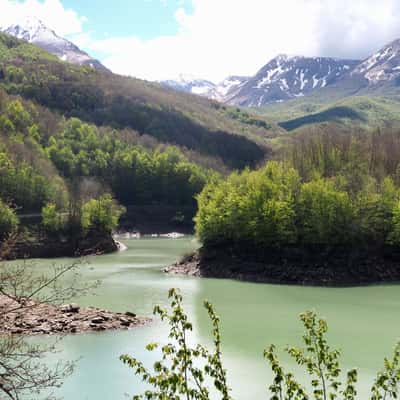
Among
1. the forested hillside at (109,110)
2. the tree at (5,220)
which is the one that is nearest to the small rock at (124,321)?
the tree at (5,220)

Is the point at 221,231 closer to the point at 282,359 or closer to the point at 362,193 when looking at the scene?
the point at 362,193

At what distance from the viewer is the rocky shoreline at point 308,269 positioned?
56.9m

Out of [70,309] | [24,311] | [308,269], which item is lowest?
[70,309]

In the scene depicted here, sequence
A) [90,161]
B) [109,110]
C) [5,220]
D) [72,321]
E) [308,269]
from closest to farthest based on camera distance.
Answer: [72,321], [308,269], [5,220], [90,161], [109,110]

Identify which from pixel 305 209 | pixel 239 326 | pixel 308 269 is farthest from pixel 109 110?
pixel 239 326

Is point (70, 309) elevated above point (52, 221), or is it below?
below

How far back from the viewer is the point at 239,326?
38906mm

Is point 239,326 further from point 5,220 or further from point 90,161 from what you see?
point 90,161

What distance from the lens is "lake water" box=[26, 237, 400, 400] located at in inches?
1079

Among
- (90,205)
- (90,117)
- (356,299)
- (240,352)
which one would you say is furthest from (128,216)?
(240,352)

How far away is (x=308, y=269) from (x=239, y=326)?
21041 millimetres

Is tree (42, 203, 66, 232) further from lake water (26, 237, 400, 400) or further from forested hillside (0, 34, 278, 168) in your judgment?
forested hillside (0, 34, 278, 168)

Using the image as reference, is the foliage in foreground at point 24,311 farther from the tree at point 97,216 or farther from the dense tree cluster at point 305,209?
the tree at point 97,216

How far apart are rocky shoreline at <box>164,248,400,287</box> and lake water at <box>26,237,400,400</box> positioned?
7.56 ft
